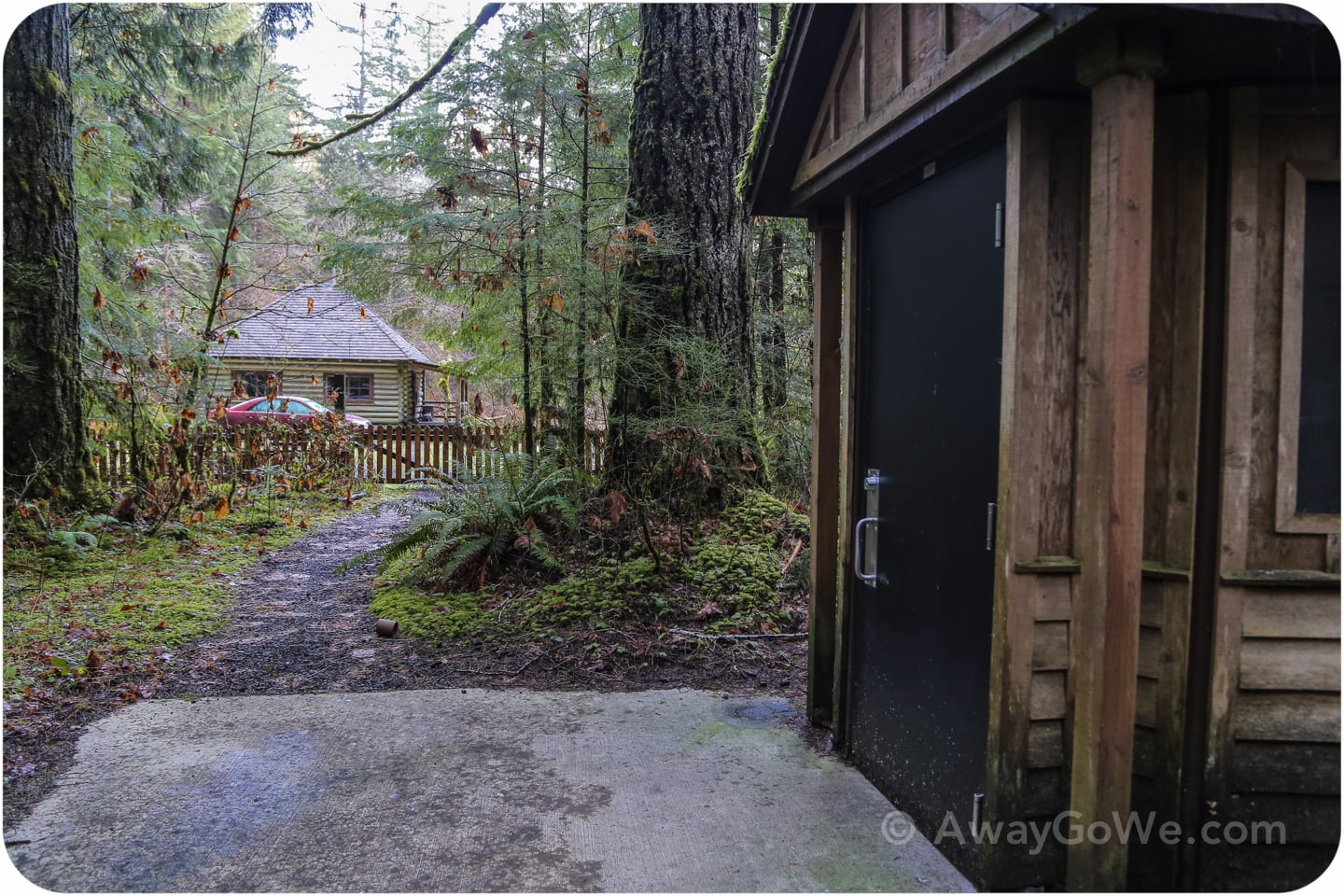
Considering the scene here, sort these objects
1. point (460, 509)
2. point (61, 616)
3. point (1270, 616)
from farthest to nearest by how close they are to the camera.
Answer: point (460, 509) < point (61, 616) < point (1270, 616)

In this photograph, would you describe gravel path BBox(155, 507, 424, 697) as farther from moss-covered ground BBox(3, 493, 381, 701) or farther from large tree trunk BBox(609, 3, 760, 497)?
large tree trunk BBox(609, 3, 760, 497)

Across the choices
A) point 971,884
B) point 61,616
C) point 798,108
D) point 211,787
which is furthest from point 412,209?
point 971,884

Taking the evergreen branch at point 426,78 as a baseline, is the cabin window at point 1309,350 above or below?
below

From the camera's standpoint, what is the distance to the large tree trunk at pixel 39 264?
24.4 ft

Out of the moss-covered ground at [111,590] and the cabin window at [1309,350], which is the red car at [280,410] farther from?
the cabin window at [1309,350]

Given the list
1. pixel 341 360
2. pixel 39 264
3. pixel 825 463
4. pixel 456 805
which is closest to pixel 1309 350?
pixel 825 463

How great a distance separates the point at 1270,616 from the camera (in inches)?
97.2

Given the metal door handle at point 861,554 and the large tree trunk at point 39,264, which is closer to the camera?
the metal door handle at point 861,554

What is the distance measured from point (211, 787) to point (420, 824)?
983 millimetres

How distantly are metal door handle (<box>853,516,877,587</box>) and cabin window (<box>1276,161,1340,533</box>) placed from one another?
1484 mm

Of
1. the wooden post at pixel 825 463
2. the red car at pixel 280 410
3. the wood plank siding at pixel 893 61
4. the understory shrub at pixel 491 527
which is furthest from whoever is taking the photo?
the red car at pixel 280 410

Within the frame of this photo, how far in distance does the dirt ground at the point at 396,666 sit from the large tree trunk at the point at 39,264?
3.30 meters

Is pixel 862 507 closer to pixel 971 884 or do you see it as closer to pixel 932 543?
pixel 932 543

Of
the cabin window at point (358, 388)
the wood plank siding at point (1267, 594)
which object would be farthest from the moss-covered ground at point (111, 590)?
the cabin window at point (358, 388)
